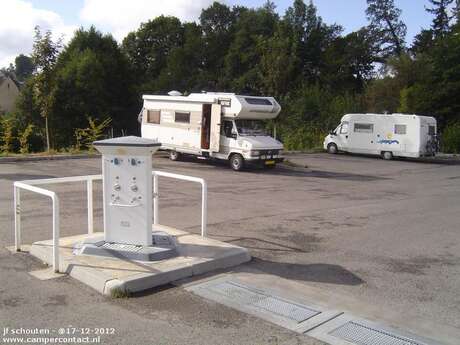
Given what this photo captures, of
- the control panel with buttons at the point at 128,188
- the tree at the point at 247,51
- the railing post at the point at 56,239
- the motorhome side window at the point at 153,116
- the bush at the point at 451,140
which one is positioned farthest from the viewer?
the tree at the point at 247,51

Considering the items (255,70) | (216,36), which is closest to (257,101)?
(255,70)

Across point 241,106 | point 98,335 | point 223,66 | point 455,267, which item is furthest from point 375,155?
point 223,66

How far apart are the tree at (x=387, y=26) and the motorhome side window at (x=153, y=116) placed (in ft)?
145

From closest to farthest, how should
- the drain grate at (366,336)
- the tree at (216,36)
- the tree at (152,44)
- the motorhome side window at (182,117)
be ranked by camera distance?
the drain grate at (366,336), the motorhome side window at (182,117), the tree at (216,36), the tree at (152,44)

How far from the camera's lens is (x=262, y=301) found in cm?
538

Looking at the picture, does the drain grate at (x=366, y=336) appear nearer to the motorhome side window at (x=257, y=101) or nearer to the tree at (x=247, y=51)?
the motorhome side window at (x=257, y=101)

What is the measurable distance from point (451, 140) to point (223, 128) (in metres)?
19.1

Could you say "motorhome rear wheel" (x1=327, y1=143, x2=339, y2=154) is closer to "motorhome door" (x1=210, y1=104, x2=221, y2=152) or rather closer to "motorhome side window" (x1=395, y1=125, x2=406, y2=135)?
"motorhome side window" (x1=395, y1=125, x2=406, y2=135)

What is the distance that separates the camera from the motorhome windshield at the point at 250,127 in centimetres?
1938

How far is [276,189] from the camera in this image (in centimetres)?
1461

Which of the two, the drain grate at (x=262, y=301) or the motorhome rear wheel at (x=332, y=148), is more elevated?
the motorhome rear wheel at (x=332, y=148)

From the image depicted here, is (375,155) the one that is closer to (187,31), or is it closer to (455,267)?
(455,267)

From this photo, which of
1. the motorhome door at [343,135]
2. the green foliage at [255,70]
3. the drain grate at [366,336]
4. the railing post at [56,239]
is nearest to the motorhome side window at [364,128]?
the motorhome door at [343,135]

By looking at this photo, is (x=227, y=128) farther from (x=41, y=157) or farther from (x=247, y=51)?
(x=247, y=51)
